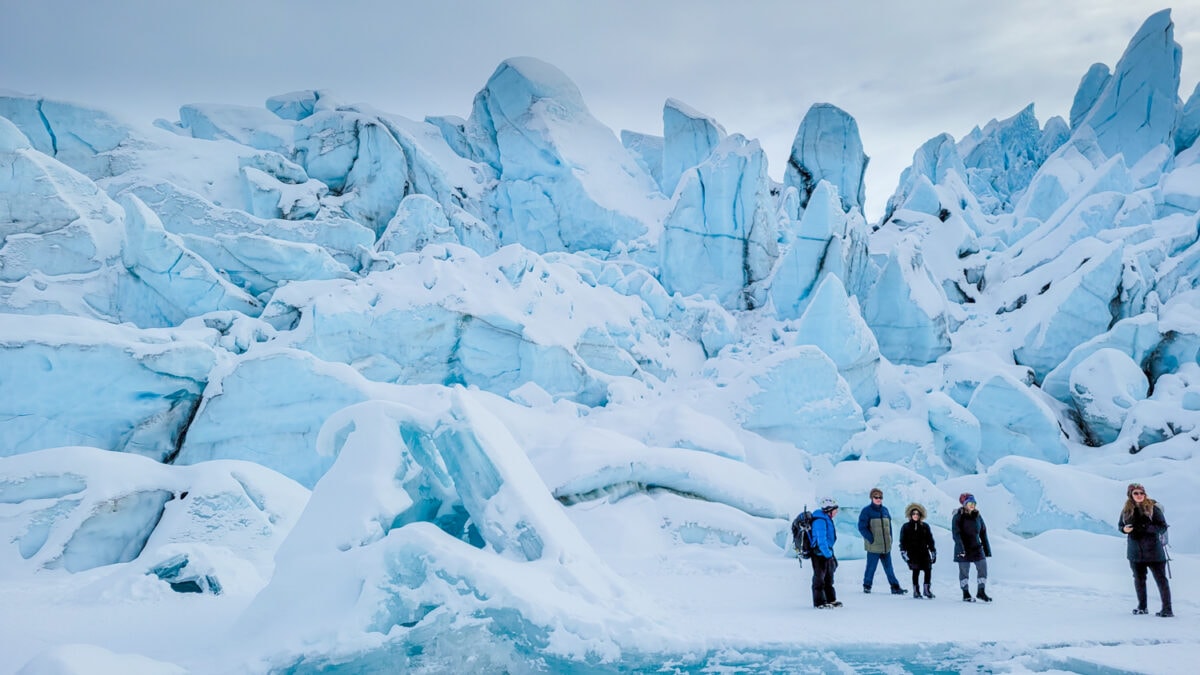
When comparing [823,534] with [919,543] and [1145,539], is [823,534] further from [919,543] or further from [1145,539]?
[1145,539]

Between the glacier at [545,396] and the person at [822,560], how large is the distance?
309mm

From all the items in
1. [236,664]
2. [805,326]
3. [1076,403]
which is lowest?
[236,664]

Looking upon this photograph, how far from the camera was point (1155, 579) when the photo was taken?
6.05 m

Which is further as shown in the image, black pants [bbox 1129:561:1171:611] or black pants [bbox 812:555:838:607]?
black pants [bbox 812:555:838:607]

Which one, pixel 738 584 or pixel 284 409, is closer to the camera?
pixel 738 584

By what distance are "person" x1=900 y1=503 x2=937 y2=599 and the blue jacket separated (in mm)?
907

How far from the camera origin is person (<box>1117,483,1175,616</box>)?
5914mm

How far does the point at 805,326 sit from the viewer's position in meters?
19.2

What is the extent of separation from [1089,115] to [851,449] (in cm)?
4323

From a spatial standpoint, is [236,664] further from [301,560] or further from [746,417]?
[746,417]

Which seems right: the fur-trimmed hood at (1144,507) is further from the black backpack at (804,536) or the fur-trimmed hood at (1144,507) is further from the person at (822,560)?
the black backpack at (804,536)

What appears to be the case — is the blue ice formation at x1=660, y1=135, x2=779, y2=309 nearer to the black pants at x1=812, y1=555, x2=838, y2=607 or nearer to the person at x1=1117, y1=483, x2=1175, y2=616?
the black pants at x1=812, y1=555, x2=838, y2=607

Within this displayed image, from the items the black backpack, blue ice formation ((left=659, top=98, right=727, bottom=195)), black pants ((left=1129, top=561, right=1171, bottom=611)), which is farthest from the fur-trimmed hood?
blue ice formation ((left=659, top=98, right=727, bottom=195))

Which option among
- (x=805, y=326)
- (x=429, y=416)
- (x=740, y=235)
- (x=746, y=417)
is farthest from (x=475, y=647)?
(x=740, y=235)
